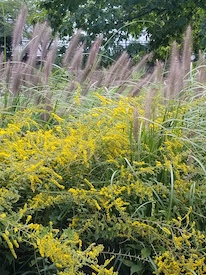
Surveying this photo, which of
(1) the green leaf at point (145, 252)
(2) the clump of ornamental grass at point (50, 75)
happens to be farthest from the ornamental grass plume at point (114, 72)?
(1) the green leaf at point (145, 252)

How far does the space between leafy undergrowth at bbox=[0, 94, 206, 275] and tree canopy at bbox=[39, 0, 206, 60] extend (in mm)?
3722

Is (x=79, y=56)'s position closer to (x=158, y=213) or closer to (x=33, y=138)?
(x=33, y=138)

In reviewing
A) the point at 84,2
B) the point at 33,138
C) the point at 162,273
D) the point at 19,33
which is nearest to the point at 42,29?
the point at 19,33

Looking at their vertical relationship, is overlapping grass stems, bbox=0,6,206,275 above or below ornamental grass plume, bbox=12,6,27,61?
below

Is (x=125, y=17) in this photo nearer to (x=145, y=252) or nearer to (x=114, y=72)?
(x=114, y=72)

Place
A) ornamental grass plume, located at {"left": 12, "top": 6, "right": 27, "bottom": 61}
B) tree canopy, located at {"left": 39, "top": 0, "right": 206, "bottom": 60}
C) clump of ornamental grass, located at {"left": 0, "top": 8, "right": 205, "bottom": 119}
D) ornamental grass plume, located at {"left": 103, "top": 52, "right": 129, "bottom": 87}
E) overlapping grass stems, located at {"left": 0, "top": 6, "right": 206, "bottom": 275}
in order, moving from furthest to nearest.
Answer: tree canopy, located at {"left": 39, "top": 0, "right": 206, "bottom": 60} → ornamental grass plume, located at {"left": 103, "top": 52, "right": 129, "bottom": 87} → ornamental grass plume, located at {"left": 12, "top": 6, "right": 27, "bottom": 61} → clump of ornamental grass, located at {"left": 0, "top": 8, "right": 205, "bottom": 119} → overlapping grass stems, located at {"left": 0, "top": 6, "right": 206, "bottom": 275}

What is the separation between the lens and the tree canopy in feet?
19.3

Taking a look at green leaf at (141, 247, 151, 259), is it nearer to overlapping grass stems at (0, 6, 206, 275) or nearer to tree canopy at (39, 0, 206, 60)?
overlapping grass stems at (0, 6, 206, 275)

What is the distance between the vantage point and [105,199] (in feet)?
5.91

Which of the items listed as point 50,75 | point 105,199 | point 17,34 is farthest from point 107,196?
point 17,34

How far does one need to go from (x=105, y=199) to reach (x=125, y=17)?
475 centimetres

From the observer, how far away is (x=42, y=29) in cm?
277

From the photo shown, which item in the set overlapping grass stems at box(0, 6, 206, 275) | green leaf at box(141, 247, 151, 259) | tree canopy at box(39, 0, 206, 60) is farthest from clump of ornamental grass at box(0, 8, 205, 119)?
tree canopy at box(39, 0, 206, 60)

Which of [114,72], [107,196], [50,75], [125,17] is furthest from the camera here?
[125,17]
